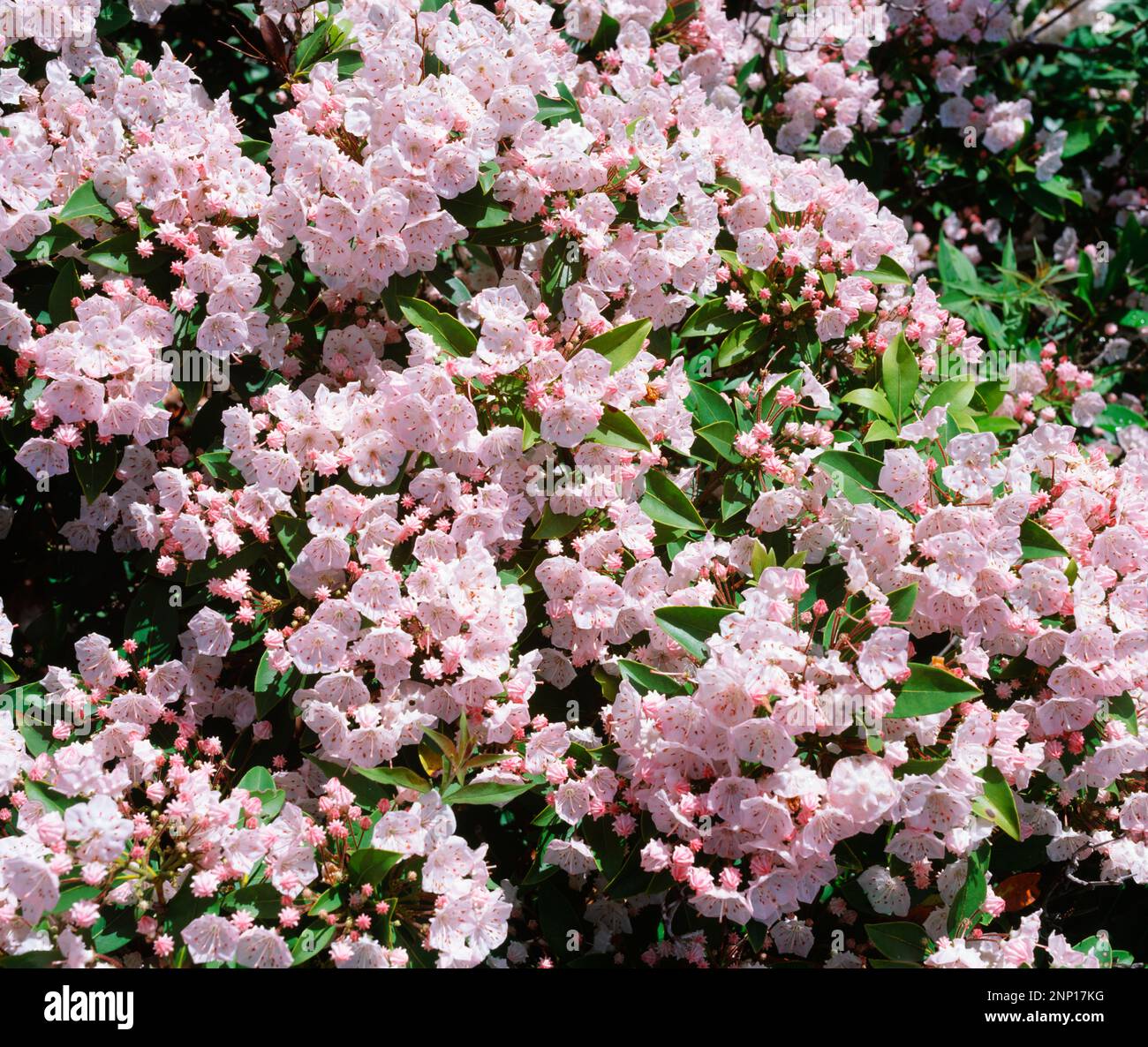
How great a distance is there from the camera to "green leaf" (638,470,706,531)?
125 inches

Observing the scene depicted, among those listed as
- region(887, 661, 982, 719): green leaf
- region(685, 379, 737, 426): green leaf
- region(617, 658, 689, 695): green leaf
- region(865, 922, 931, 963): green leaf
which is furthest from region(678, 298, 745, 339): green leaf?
region(865, 922, 931, 963): green leaf

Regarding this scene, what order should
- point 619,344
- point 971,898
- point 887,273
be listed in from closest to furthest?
1. point 971,898
2. point 619,344
3. point 887,273

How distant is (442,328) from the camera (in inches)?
123

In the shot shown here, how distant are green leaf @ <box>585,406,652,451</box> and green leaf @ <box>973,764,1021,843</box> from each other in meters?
1.25

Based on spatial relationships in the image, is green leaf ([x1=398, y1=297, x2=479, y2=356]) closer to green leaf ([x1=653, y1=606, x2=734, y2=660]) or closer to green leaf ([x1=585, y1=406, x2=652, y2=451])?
green leaf ([x1=585, y1=406, x2=652, y2=451])

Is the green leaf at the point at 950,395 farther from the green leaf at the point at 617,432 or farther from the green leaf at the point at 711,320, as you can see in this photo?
the green leaf at the point at 617,432

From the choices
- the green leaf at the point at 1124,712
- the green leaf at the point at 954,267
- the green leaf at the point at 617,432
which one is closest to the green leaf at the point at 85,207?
the green leaf at the point at 617,432

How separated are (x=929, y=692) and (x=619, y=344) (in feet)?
4.26

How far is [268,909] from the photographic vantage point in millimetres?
2586

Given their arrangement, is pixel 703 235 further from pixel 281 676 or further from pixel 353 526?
pixel 281 676

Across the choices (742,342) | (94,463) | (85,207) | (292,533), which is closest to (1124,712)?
(742,342)

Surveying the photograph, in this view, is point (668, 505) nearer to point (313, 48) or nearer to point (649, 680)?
point (649, 680)
